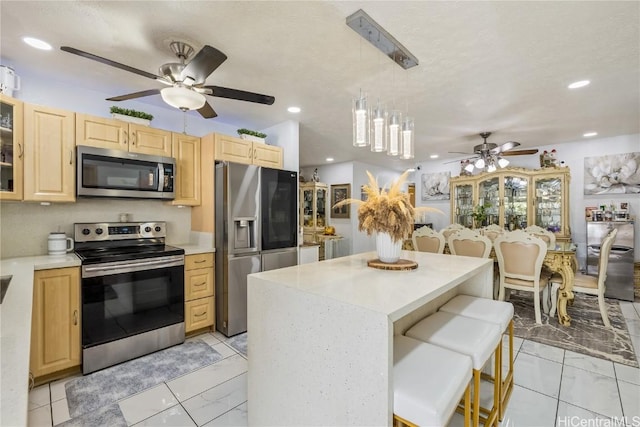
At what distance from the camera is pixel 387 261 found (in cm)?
184

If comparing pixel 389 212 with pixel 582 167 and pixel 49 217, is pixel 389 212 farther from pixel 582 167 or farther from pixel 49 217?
pixel 582 167

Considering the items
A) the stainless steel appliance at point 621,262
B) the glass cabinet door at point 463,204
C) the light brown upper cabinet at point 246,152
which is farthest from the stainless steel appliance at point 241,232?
the stainless steel appliance at point 621,262

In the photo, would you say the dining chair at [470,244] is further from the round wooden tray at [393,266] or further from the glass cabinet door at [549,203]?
the glass cabinet door at [549,203]

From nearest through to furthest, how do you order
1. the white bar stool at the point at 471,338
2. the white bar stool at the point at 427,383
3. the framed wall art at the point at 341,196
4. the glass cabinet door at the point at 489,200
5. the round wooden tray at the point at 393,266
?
the white bar stool at the point at 427,383
the white bar stool at the point at 471,338
the round wooden tray at the point at 393,266
the glass cabinet door at the point at 489,200
the framed wall art at the point at 341,196

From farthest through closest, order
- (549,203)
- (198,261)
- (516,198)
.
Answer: (516,198), (549,203), (198,261)

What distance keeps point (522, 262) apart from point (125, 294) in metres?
4.00

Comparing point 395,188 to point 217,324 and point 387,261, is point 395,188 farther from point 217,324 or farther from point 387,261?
point 217,324

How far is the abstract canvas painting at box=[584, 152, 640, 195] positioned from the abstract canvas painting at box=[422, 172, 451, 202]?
2.24m

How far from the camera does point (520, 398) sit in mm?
1932

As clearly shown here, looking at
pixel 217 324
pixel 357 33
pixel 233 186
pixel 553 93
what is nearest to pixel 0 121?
pixel 233 186

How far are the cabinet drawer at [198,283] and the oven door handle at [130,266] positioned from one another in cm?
19

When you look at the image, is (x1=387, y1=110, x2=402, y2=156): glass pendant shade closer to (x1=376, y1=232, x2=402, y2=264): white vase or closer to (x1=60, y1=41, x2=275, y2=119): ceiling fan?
(x1=376, y1=232, x2=402, y2=264): white vase

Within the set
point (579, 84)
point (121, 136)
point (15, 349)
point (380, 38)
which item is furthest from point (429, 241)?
point (15, 349)

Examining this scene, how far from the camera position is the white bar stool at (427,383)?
98 cm
